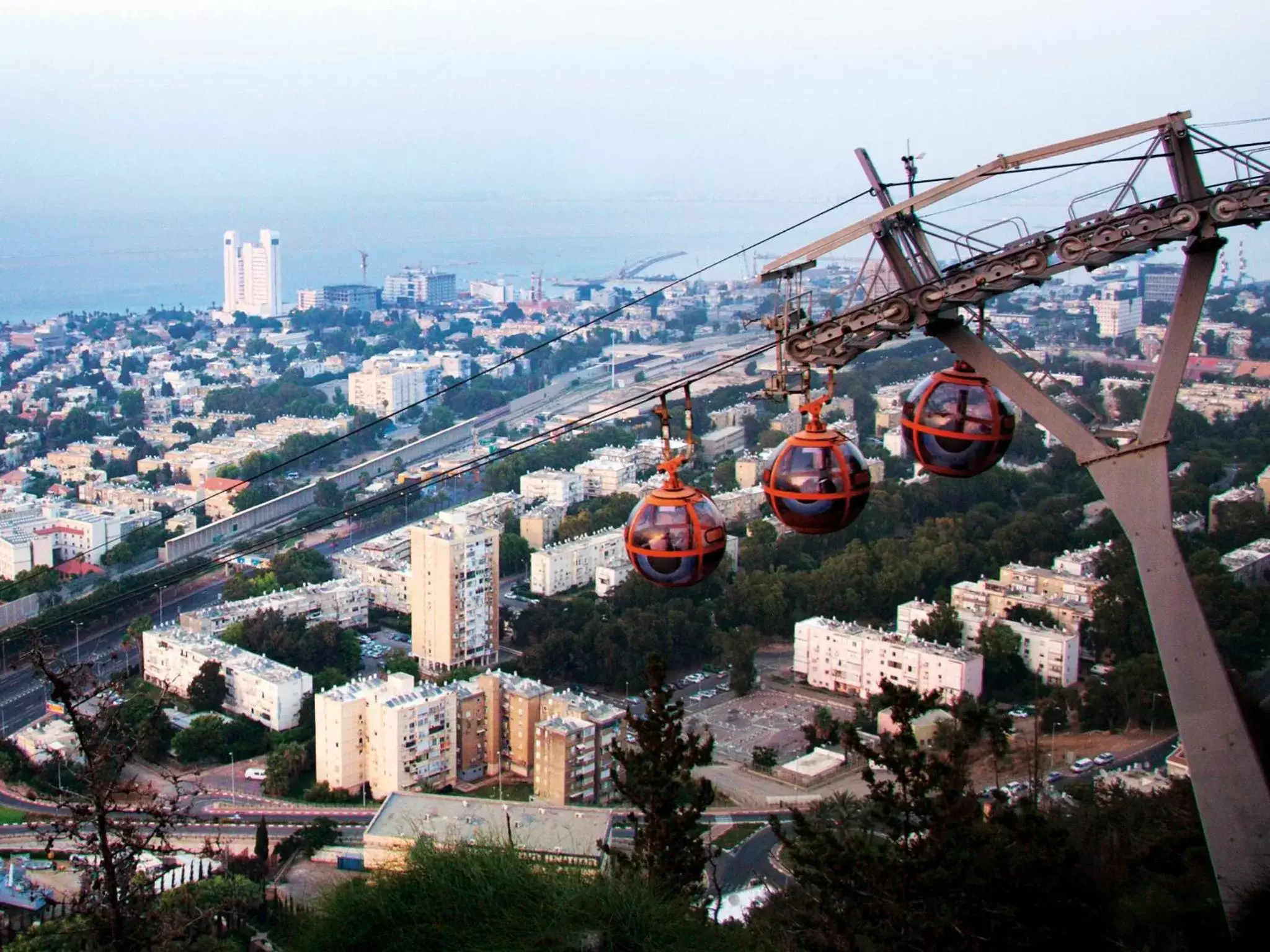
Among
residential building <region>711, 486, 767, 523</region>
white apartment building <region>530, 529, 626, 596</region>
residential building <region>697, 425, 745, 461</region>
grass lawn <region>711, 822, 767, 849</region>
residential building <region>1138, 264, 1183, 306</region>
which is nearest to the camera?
grass lawn <region>711, 822, 767, 849</region>

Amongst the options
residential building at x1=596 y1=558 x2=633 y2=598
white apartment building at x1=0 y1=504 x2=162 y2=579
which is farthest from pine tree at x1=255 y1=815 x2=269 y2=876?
white apartment building at x1=0 y1=504 x2=162 y2=579

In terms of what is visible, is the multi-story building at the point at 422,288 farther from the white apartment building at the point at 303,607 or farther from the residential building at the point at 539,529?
the white apartment building at the point at 303,607

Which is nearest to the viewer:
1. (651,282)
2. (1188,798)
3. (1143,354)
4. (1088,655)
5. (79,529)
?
(1188,798)

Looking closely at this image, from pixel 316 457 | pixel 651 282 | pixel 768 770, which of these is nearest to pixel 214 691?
pixel 768 770

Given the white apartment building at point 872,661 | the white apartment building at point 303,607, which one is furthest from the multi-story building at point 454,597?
the white apartment building at point 872,661

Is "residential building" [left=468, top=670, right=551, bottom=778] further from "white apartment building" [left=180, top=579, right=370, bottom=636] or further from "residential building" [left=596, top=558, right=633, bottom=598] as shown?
"residential building" [left=596, top=558, right=633, bottom=598]

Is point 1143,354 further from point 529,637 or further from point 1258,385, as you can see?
point 529,637

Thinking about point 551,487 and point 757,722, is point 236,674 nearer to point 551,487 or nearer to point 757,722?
point 757,722
